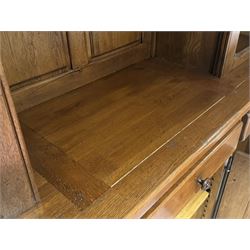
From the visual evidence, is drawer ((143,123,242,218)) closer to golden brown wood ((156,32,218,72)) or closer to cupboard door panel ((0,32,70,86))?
golden brown wood ((156,32,218,72))

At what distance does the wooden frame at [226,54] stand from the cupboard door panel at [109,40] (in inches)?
10.8

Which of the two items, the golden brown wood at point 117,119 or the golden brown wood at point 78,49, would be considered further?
the golden brown wood at point 78,49

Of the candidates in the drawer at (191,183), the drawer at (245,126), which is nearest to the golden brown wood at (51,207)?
the drawer at (191,183)

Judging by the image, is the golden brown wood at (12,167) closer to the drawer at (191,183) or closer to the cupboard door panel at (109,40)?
the drawer at (191,183)

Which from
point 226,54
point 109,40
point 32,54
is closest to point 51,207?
point 32,54

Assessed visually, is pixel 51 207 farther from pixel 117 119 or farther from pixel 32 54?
pixel 32 54

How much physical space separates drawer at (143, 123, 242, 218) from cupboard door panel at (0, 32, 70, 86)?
1.43 feet

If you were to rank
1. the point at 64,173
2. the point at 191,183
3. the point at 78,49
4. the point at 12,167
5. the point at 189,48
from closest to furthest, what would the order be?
1. the point at 12,167
2. the point at 64,173
3. the point at 191,183
4. the point at 78,49
5. the point at 189,48

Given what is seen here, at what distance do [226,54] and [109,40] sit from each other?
359 millimetres

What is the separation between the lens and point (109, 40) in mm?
825

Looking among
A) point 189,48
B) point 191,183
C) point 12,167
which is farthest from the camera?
point 189,48

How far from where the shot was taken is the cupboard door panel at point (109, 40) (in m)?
0.79

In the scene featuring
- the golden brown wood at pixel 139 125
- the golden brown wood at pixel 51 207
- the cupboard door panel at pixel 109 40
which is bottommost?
the golden brown wood at pixel 51 207
